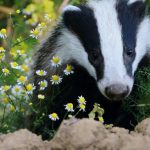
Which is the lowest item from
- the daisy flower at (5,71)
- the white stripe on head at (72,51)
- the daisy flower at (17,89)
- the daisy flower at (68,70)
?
the daisy flower at (17,89)

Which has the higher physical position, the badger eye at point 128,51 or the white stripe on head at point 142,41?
the badger eye at point 128,51

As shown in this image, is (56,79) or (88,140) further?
(56,79)

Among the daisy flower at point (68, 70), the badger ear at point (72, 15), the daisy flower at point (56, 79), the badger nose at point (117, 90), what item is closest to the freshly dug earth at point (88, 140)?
the badger nose at point (117, 90)

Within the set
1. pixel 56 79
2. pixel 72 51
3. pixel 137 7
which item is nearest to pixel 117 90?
pixel 56 79

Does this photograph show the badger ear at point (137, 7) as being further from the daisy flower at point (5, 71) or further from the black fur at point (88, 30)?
the daisy flower at point (5, 71)

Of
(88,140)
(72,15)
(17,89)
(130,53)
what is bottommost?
(17,89)

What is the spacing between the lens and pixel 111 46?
369cm

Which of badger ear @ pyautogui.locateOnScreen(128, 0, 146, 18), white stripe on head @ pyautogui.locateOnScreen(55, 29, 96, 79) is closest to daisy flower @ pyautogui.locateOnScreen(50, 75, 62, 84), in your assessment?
white stripe on head @ pyautogui.locateOnScreen(55, 29, 96, 79)

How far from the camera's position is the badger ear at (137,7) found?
408 cm

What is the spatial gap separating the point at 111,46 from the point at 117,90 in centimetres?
31

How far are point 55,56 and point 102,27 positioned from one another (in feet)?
1.55

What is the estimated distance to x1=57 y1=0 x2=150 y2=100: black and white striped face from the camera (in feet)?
11.8

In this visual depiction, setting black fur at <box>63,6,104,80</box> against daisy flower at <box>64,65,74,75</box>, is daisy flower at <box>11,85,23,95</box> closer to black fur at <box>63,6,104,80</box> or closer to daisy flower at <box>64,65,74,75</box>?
daisy flower at <box>64,65,74,75</box>

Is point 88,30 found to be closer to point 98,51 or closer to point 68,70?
point 98,51
